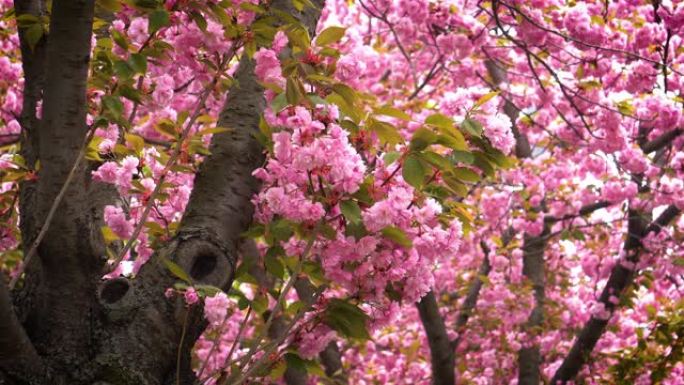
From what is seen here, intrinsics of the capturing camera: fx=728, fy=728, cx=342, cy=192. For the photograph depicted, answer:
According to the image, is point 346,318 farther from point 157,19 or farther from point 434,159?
point 157,19

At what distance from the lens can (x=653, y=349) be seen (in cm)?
542

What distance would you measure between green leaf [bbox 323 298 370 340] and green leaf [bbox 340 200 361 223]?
0.38 metres

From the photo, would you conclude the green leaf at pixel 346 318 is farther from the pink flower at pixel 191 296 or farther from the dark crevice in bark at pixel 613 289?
the dark crevice in bark at pixel 613 289

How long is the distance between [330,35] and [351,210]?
57 centimetres

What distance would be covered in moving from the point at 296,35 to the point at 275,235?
0.62 metres

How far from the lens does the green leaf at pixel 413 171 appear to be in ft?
6.79

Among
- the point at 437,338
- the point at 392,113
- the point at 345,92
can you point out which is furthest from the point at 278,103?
the point at 437,338

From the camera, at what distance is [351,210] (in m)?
2.10

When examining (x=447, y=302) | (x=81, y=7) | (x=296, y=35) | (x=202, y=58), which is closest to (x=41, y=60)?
(x=202, y=58)

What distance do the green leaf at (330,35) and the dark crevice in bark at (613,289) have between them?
3957 mm

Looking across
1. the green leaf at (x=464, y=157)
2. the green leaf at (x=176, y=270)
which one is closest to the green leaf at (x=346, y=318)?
the green leaf at (x=176, y=270)

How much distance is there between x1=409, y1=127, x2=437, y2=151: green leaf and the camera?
6.86 ft

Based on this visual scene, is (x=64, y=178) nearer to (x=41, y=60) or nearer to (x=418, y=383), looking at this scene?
(x=41, y=60)

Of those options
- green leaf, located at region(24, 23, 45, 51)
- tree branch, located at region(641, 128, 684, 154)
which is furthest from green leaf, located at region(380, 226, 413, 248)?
tree branch, located at region(641, 128, 684, 154)
